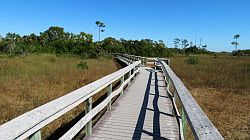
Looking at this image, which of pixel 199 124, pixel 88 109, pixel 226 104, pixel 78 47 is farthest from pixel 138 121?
pixel 78 47

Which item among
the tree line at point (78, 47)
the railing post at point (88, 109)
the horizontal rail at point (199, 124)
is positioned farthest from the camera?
the tree line at point (78, 47)

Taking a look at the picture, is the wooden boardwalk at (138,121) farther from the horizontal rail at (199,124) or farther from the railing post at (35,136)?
the railing post at (35,136)

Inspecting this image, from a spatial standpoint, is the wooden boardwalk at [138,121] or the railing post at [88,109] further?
the wooden boardwalk at [138,121]

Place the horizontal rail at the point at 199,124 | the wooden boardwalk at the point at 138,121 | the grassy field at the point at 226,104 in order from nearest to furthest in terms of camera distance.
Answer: the horizontal rail at the point at 199,124, the wooden boardwalk at the point at 138,121, the grassy field at the point at 226,104

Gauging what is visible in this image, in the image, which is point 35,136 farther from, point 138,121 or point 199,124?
point 138,121

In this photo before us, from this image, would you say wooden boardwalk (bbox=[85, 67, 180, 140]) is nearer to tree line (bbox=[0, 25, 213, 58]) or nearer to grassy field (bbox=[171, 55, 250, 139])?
grassy field (bbox=[171, 55, 250, 139])

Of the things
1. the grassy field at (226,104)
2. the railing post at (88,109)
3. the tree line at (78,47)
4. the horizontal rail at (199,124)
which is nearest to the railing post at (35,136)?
the horizontal rail at (199,124)

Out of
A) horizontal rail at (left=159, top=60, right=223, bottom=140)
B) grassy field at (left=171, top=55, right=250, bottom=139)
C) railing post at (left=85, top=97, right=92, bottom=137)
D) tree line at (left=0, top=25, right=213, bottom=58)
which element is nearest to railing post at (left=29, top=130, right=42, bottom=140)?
horizontal rail at (left=159, top=60, right=223, bottom=140)

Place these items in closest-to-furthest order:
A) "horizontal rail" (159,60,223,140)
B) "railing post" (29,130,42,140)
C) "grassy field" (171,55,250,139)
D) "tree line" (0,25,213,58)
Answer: "horizontal rail" (159,60,223,140) → "railing post" (29,130,42,140) → "grassy field" (171,55,250,139) → "tree line" (0,25,213,58)

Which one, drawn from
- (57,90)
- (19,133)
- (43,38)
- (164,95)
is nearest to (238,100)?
(164,95)

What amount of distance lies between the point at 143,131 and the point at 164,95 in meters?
4.47

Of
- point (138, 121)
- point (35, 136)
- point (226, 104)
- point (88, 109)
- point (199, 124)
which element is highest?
point (199, 124)

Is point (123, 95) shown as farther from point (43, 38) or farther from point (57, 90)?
point (43, 38)

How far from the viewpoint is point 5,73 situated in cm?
1831
